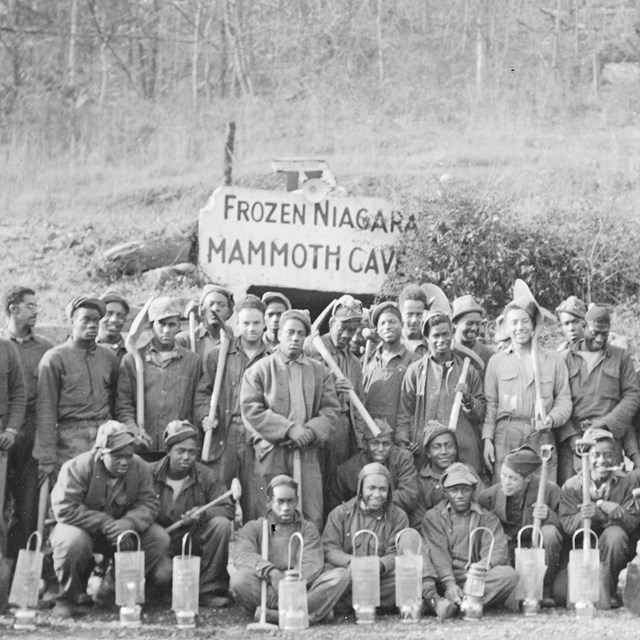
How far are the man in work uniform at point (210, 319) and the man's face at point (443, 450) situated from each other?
1.79 meters

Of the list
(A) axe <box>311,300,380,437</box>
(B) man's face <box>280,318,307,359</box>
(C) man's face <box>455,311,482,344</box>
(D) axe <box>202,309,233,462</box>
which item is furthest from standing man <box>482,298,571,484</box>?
(D) axe <box>202,309,233,462</box>

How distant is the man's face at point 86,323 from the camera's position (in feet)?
29.3

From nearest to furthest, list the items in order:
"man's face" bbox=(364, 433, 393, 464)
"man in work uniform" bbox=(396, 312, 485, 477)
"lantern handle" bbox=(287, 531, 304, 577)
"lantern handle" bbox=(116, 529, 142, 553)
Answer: "lantern handle" bbox=(116, 529, 142, 553), "lantern handle" bbox=(287, 531, 304, 577), "man's face" bbox=(364, 433, 393, 464), "man in work uniform" bbox=(396, 312, 485, 477)

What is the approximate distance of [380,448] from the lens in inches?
360

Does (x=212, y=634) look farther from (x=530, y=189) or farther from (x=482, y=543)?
(x=530, y=189)

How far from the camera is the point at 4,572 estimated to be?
8.13m

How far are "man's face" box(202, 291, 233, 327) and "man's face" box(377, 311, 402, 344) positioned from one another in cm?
114

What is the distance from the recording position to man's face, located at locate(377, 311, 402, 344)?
9695 mm

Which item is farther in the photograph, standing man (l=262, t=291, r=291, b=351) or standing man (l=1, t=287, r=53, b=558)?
standing man (l=262, t=291, r=291, b=351)

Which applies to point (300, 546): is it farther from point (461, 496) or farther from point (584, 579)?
point (584, 579)

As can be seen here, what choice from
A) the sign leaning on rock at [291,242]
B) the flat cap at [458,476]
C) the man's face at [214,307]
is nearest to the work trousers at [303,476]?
the flat cap at [458,476]

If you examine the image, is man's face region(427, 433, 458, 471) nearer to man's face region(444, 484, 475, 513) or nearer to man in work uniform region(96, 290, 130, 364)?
man's face region(444, 484, 475, 513)

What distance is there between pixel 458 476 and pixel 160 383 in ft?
7.11

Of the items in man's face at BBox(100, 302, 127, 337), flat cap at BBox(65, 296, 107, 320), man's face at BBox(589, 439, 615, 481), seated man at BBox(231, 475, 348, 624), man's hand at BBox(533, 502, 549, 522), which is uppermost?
flat cap at BBox(65, 296, 107, 320)
